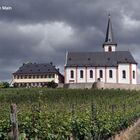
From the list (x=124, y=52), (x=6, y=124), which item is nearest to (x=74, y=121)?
(x=6, y=124)

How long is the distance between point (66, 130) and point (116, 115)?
29.4 ft

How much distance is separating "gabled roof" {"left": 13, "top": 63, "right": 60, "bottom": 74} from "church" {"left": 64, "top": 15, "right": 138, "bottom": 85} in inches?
638

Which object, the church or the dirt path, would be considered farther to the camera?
the church

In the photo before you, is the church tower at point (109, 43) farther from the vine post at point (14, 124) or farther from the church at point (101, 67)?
the vine post at point (14, 124)

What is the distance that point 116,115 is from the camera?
20828 millimetres

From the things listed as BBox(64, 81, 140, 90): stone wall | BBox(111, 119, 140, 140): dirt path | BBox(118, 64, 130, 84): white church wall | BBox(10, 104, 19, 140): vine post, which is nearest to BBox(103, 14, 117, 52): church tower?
BBox(118, 64, 130, 84): white church wall

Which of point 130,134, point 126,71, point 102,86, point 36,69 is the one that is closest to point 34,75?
point 36,69

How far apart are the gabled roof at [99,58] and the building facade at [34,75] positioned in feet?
49.4

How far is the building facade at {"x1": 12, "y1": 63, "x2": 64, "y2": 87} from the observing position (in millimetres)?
118250

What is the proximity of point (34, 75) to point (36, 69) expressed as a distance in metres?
2.34

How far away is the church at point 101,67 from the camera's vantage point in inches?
3811

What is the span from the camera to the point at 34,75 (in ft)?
394

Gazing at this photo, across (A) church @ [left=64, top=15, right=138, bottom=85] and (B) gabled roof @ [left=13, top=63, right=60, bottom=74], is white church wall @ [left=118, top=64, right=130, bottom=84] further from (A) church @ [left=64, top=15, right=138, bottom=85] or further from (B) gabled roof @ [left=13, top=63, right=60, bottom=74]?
(B) gabled roof @ [left=13, top=63, right=60, bottom=74]

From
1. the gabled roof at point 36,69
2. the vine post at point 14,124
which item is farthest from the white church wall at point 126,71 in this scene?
the vine post at point 14,124
